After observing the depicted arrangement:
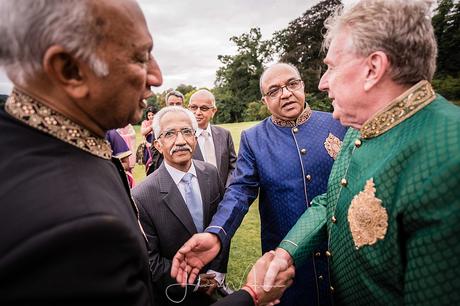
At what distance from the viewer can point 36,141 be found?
3.30 feet

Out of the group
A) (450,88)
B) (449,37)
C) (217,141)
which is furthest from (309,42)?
(217,141)

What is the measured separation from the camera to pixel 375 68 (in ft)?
5.09

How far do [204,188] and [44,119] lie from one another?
223 centimetres

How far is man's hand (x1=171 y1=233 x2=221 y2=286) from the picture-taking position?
219 cm

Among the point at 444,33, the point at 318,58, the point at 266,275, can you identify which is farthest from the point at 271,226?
the point at 318,58

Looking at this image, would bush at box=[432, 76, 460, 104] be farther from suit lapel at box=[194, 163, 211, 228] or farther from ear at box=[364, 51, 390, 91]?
ear at box=[364, 51, 390, 91]

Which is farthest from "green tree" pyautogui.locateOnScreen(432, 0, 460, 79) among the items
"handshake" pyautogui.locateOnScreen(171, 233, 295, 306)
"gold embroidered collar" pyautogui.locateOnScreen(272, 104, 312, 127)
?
"handshake" pyautogui.locateOnScreen(171, 233, 295, 306)

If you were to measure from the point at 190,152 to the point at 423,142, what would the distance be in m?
2.35

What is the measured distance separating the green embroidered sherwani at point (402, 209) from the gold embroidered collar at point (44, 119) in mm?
1433

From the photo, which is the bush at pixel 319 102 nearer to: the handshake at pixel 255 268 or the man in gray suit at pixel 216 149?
the man in gray suit at pixel 216 149

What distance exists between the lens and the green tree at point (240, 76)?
65.0m

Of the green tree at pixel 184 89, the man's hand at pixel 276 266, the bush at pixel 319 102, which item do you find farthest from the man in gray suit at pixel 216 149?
the green tree at pixel 184 89

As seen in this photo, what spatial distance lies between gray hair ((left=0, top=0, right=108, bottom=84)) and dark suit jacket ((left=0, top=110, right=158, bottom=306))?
225mm

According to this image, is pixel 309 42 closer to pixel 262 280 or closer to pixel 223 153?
pixel 223 153
